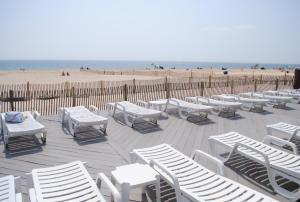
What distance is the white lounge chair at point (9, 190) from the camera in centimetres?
262

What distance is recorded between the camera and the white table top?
9.45ft

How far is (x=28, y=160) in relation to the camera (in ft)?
14.9

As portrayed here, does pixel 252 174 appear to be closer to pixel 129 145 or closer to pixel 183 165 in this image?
pixel 183 165

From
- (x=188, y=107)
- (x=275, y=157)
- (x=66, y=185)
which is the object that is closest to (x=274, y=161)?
(x=275, y=157)

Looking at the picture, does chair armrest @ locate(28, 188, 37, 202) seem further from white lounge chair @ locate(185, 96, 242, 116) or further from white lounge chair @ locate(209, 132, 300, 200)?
white lounge chair @ locate(185, 96, 242, 116)

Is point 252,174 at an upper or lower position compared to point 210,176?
lower

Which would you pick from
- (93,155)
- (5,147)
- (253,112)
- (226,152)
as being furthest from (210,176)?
(253,112)

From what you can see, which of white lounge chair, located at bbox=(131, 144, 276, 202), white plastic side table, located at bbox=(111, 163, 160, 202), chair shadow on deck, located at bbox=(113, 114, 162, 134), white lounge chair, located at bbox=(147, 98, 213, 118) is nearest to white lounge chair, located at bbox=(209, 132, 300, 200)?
white lounge chair, located at bbox=(131, 144, 276, 202)

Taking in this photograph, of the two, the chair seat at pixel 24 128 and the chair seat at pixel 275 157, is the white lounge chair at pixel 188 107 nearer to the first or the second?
the chair seat at pixel 275 157

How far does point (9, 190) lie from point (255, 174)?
342cm

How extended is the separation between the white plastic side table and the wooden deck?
44 centimetres

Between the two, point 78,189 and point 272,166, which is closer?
point 78,189

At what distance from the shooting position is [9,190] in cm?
277

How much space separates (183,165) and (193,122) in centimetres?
384
